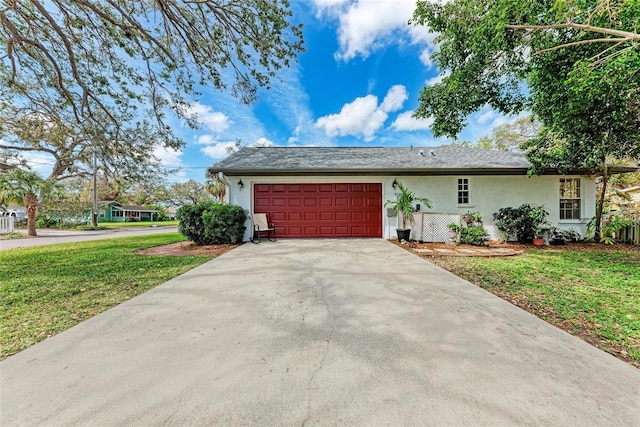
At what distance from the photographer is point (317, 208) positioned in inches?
365

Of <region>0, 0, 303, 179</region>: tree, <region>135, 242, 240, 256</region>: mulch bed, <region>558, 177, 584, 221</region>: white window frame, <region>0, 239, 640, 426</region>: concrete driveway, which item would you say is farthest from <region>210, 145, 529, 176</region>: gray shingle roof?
<region>0, 239, 640, 426</region>: concrete driveway

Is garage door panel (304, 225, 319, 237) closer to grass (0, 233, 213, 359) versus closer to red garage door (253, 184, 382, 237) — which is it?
red garage door (253, 184, 382, 237)

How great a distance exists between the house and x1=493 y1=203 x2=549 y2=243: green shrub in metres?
0.60

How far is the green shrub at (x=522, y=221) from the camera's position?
806 centimetres

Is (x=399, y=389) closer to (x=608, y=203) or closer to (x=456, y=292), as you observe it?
(x=456, y=292)

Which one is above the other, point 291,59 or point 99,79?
point 291,59

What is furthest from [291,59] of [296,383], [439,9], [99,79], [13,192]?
[13,192]

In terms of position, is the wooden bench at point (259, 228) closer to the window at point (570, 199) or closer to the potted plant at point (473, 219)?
the potted plant at point (473, 219)

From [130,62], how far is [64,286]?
600 centimetres

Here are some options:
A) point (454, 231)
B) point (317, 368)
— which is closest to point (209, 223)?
point (317, 368)

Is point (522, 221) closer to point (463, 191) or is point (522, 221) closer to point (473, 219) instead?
point (473, 219)

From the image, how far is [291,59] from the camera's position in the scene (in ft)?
21.1

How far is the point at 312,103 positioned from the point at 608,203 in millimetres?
13870

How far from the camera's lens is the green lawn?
257 cm
